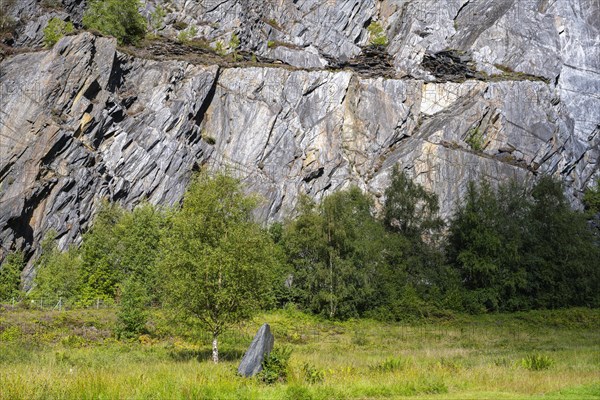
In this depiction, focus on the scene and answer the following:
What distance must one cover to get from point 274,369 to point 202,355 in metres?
8.70

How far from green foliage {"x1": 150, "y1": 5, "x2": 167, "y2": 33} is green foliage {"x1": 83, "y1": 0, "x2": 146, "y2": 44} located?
13.3 ft

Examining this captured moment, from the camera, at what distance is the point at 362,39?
312ft

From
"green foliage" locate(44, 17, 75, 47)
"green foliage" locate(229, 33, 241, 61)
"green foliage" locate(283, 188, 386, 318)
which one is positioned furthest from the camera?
"green foliage" locate(229, 33, 241, 61)

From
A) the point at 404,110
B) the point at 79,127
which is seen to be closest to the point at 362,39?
the point at 404,110

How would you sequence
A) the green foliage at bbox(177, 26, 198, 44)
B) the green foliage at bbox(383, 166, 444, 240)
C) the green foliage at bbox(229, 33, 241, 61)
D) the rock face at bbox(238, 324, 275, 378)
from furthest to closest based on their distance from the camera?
the green foliage at bbox(177, 26, 198, 44)
the green foliage at bbox(229, 33, 241, 61)
the green foliage at bbox(383, 166, 444, 240)
the rock face at bbox(238, 324, 275, 378)

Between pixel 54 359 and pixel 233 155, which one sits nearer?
pixel 54 359

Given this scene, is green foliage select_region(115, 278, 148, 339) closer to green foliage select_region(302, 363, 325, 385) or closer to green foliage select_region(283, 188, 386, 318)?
green foliage select_region(302, 363, 325, 385)

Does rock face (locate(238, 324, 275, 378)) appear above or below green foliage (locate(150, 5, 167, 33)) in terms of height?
below

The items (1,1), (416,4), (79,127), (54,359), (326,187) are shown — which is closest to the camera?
(54,359)

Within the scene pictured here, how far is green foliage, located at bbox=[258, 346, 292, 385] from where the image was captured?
14367 millimetres

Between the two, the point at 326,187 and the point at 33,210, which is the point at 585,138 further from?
the point at 33,210

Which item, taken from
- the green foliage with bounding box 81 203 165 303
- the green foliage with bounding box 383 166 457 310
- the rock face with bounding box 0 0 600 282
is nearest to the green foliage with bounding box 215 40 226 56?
the rock face with bounding box 0 0 600 282

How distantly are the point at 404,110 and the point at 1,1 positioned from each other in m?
62.4

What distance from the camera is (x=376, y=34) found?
94.2 metres
